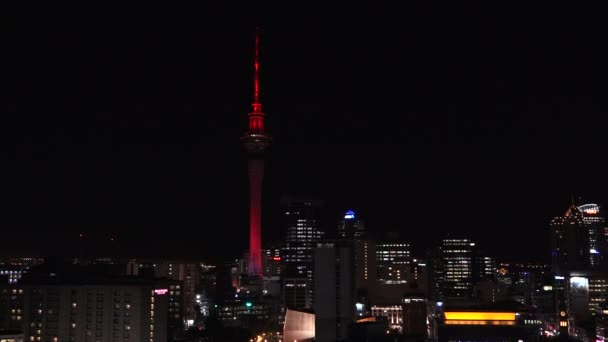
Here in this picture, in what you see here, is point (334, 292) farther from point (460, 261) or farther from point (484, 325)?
point (460, 261)

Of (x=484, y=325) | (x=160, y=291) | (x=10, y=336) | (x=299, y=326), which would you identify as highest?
(x=160, y=291)

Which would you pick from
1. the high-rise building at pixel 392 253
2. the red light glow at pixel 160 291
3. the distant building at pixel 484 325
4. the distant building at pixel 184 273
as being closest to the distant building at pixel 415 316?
the distant building at pixel 484 325

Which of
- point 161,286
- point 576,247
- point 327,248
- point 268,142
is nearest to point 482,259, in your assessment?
point 576,247

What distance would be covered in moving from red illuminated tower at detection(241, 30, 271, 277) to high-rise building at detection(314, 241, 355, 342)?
20.4 m

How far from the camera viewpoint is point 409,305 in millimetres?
33219

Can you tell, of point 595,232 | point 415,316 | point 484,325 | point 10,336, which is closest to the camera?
point 10,336

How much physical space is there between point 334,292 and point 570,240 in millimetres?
33295

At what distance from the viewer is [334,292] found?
29.6m

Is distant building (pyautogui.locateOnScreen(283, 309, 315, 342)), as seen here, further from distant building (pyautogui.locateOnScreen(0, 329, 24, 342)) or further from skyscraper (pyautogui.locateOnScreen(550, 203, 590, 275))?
skyscraper (pyautogui.locateOnScreen(550, 203, 590, 275))

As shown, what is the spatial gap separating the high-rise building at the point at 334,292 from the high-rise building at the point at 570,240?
29.3 metres

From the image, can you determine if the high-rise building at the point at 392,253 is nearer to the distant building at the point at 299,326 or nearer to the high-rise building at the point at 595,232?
the high-rise building at the point at 595,232

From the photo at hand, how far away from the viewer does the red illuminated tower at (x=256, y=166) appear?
168 feet

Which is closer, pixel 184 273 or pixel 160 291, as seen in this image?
pixel 160 291

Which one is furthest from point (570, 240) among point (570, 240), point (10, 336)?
point (10, 336)
